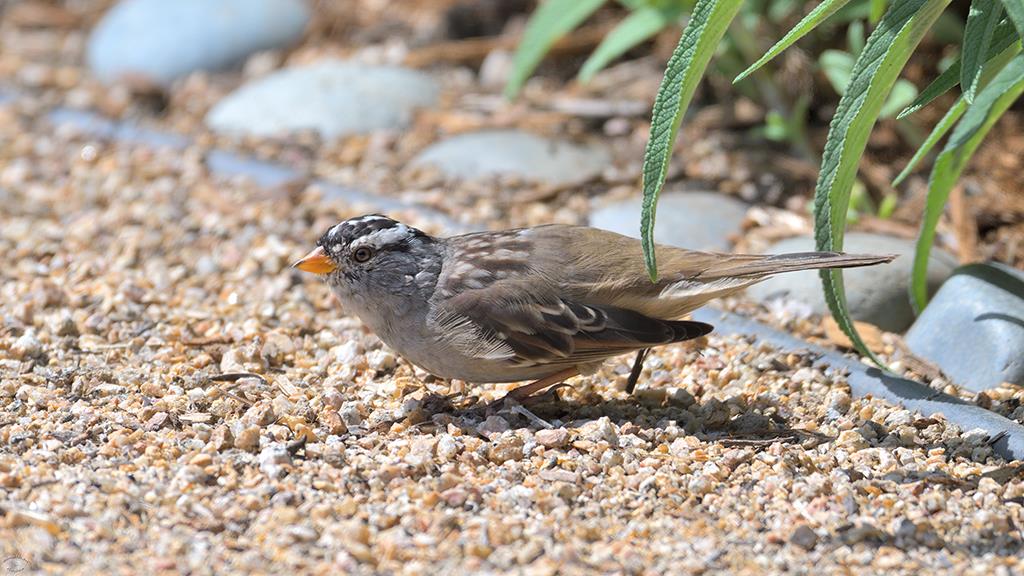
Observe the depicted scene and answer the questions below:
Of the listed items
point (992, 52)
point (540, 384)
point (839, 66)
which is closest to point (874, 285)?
point (839, 66)

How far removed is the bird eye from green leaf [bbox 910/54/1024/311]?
186 cm

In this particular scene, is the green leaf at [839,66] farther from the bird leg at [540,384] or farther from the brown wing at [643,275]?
the bird leg at [540,384]

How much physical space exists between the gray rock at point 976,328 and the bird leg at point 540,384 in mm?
1313

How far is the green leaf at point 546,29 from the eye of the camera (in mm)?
6195

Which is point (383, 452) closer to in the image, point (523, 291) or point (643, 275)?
point (523, 291)

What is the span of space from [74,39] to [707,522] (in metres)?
7.32

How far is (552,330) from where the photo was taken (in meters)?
4.04

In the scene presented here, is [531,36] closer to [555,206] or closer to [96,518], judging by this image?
[555,206]

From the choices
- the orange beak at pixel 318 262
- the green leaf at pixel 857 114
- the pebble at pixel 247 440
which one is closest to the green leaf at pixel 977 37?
the green leaf at pixel 857 114

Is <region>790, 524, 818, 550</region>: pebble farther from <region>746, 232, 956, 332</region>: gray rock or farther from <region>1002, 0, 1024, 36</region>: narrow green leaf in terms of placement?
<region>746, 232, 956, 332</region>: gray rock

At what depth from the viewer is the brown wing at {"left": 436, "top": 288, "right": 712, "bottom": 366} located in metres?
4.00

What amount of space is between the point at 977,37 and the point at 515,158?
3259 mm

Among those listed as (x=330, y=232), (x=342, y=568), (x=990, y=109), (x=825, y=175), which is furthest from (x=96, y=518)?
(x=990, y=109)

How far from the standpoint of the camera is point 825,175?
12.8 feet
